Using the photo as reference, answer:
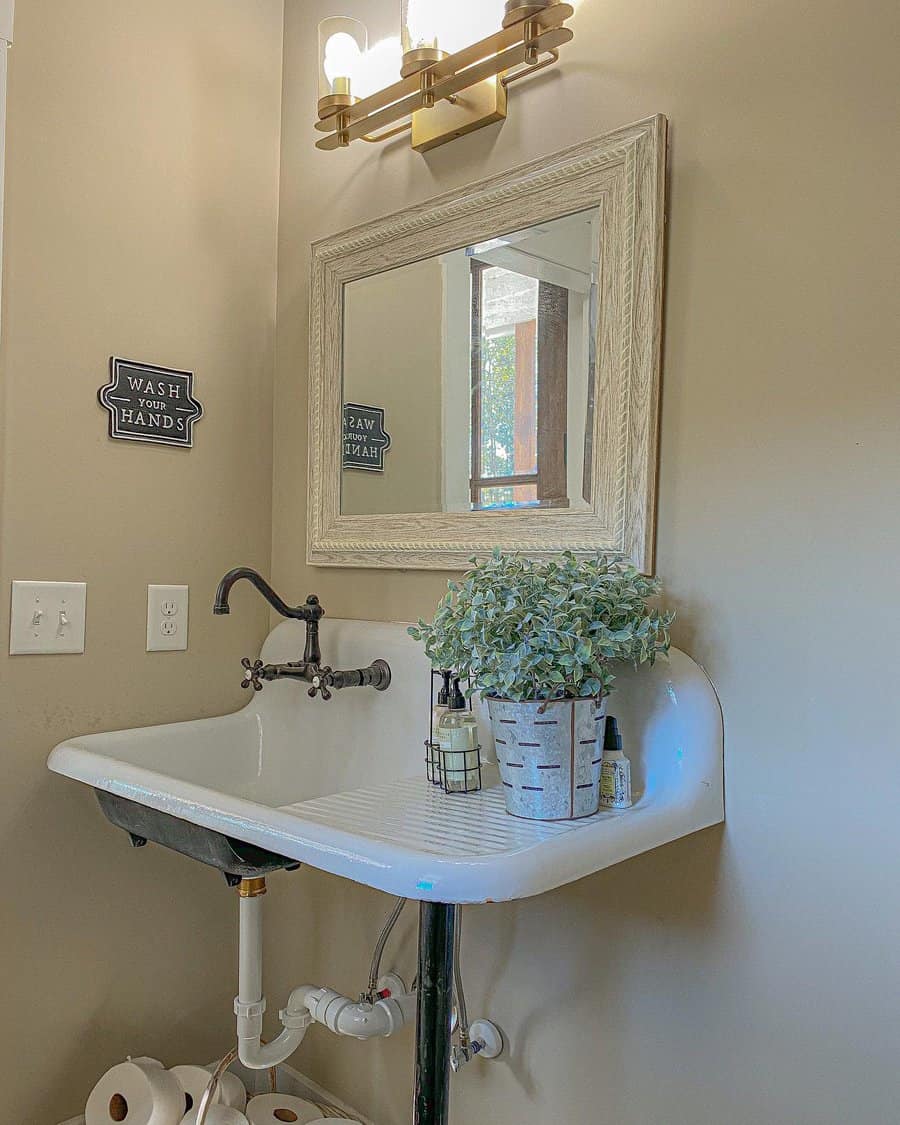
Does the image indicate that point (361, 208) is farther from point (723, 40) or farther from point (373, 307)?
point (723, 40)

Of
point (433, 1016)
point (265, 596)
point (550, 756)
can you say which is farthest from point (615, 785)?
point (265, 596)

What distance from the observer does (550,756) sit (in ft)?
3.31

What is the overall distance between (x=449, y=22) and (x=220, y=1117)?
5.47 ft

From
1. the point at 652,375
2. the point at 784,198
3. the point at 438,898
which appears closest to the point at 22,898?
the point at 438,898

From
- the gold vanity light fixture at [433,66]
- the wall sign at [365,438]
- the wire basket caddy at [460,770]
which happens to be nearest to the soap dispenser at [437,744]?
the wire basket caddy at [460,770]

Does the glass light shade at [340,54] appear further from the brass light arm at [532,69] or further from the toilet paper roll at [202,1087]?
the toilet paper roll at [202,1087]

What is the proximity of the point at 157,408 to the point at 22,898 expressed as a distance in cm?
82

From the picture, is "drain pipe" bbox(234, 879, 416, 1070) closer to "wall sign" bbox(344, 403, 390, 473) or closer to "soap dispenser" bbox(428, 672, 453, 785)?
"soap dispenser" bbox(428, 672, 453, 785)

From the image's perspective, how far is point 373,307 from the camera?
5.12 feet

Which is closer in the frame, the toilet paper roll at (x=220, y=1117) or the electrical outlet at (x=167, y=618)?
the toilet paper roll at (x=220, y=1117)

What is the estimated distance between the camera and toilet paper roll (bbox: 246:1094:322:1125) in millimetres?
1477

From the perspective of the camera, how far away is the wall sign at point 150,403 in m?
1.52

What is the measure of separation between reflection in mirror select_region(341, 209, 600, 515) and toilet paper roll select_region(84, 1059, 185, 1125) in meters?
0.95

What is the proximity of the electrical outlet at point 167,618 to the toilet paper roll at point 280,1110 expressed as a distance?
77 centimetres
